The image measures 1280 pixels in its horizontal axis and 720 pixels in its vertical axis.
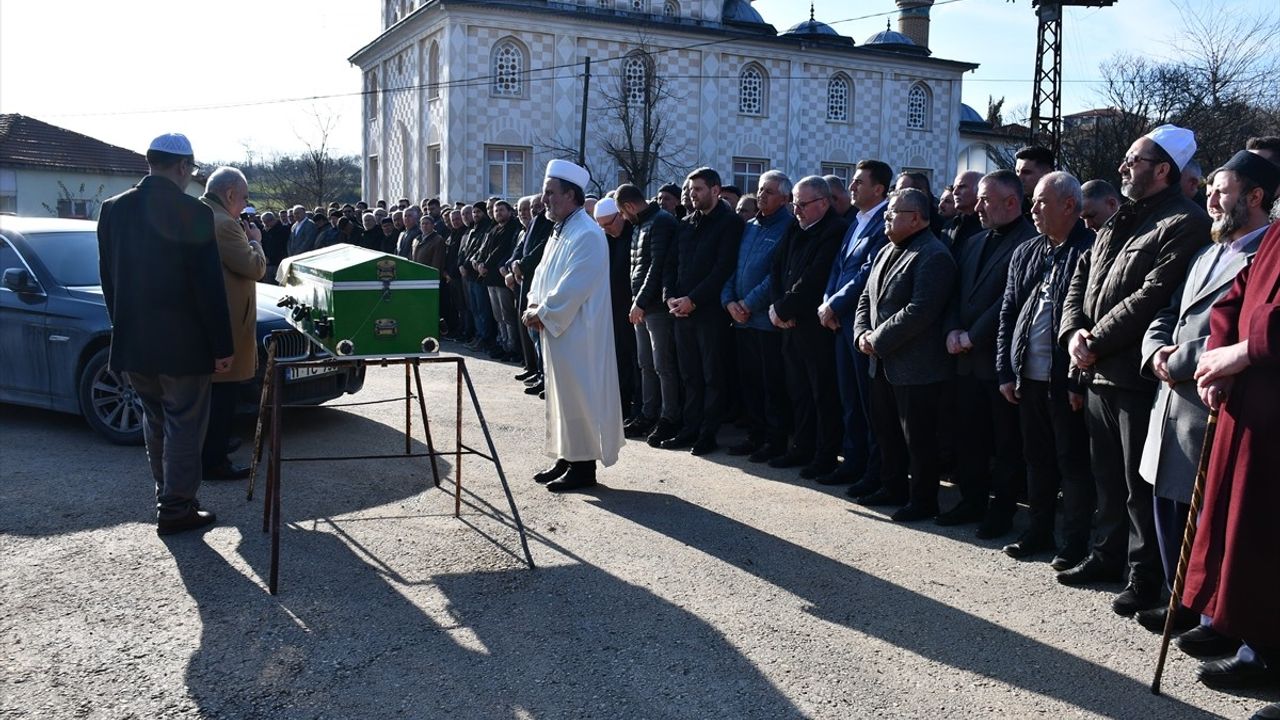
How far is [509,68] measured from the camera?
121ft

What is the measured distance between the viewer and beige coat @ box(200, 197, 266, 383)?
664 cm

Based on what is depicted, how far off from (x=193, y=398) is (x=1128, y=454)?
517 cm

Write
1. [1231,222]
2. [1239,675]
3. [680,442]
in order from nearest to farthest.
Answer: [1239,675]
[1231,222]
[680,442]

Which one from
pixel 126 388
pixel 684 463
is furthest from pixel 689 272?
pixel 126 388

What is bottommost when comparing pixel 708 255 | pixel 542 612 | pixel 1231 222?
pixel 542 612

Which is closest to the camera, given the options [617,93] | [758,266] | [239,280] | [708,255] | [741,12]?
[239,280]

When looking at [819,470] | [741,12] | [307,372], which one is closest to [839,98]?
[741,12]

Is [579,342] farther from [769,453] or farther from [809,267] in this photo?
[769,453]

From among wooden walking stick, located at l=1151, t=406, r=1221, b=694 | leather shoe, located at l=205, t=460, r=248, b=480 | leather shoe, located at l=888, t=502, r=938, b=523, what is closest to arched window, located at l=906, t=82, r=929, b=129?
leather shoe, located at l=888, t=502, r=938, b=523

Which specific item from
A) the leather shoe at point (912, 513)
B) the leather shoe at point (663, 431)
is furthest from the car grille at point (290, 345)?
the leather shoe at point (912, 513)

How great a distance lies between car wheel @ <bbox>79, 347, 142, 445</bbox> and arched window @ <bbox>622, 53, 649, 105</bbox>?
3220cm

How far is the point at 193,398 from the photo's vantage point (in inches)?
242

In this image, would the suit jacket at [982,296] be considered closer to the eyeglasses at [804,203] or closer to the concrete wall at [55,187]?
the eyeglasses at [804,203]

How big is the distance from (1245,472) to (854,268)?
3.80 metres
